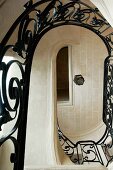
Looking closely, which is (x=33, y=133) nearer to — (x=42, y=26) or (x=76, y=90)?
(x=76, y=90)

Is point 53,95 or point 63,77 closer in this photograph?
point 53,95

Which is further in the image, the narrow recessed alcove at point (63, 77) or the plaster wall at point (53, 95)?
the narrow recessed alcove at point (63, 77)

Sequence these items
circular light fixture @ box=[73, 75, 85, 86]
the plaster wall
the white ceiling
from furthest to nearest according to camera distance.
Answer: circular light fixture @ box=[73, 75, 85, 86] < the plaster wall < the white ceiling

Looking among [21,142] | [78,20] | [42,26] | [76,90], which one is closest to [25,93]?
[21,142]

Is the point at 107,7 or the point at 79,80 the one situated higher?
the point at 79,80

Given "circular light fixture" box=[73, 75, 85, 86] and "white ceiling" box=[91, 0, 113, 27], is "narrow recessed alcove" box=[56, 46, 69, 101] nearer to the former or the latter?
"circular light fixture" box=[73, 75, 85, 86]

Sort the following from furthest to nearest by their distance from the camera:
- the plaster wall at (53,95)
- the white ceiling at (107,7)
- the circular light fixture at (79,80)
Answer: the circular light fixture at (79,80)
the plaster wall at (53,95)
the white ceiling at (107,7)

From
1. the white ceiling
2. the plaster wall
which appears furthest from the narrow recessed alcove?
the white ceiling

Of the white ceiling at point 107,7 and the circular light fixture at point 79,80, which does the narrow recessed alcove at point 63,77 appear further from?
the white ceiling at point 107,7

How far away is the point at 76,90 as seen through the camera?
6.27m

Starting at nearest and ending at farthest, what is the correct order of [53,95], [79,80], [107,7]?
[107,7], [53,95], [79,80]

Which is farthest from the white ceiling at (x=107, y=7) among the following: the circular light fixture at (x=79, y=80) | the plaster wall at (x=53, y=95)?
the circular light fixture at (x=79, y=80)

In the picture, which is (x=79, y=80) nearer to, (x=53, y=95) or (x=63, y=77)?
(x=63, y=77)

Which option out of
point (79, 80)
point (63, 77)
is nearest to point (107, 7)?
point (79, 80)
